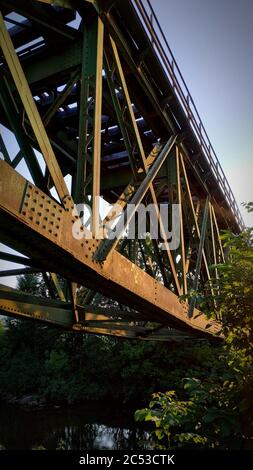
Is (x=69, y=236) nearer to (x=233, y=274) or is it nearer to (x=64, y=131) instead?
(x=233, y=274)

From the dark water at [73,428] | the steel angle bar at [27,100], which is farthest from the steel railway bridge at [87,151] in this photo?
the dark water at [73,428]

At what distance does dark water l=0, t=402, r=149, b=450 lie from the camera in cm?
1484

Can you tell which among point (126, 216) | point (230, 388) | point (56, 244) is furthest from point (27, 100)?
point (230, 388)

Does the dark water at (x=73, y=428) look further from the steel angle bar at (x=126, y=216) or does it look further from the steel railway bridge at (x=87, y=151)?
the steel angle bar at (x=126, y=216)

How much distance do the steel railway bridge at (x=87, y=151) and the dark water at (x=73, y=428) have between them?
972 cm

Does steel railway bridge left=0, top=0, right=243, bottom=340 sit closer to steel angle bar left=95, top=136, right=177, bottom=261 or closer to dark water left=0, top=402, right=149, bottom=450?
steel angle bar left=95, top=136, right=177, bottom=261

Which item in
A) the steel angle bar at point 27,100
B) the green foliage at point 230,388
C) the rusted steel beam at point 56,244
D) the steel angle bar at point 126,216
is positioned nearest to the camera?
the rusted steel beam at point 56,244

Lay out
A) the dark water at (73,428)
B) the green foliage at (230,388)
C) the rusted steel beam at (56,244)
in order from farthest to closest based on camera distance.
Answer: the dark water at (73,428), the green foliage at (230,388), the rusted steel beam at (56,244)

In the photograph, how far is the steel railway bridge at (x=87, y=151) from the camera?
3.12m

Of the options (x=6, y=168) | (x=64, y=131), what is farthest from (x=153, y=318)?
(x=64, y=131)

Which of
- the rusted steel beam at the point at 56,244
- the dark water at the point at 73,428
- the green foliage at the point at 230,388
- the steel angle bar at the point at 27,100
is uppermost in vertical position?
the steel angle bar at the point at 27,100

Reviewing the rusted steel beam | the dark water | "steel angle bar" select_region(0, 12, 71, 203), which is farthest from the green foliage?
the dark water

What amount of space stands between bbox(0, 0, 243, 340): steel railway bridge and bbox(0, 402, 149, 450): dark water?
31.9 ft

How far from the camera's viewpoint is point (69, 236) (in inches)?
130
